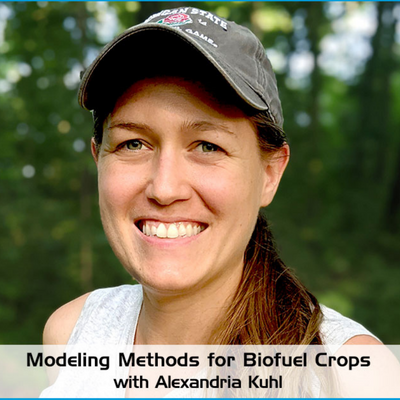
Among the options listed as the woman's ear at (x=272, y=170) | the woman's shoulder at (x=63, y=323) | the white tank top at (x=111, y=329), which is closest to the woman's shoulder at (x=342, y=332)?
the white tank top at (x=111, y=329)

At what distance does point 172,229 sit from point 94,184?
6.21 meters

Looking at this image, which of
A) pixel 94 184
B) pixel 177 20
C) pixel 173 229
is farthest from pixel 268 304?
pixel 94 184

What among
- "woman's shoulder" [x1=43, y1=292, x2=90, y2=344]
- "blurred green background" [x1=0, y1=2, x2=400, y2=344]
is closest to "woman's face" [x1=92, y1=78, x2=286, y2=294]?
"woman's shoulder" [x1=43, y1=292, x2=90, y2=344]

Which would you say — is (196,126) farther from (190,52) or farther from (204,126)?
(190,52)

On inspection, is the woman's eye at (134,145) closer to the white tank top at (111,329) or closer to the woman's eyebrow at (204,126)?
the woman's eyebrow at (204,126)

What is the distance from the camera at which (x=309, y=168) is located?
37.7 feet

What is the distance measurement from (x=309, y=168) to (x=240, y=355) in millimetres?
10220

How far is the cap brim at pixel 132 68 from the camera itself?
151 cm

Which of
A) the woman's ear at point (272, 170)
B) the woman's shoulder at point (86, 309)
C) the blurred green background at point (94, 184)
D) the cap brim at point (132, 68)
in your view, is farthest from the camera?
the blurred green background at point (94, 184)

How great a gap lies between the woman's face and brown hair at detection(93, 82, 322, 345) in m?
0.14

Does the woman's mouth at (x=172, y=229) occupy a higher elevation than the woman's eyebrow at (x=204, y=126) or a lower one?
lower

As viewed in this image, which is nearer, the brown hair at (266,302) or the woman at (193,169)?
the woman at (193,169)

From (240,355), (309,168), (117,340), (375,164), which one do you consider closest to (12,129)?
(117,340)

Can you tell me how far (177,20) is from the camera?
1.65 meters
